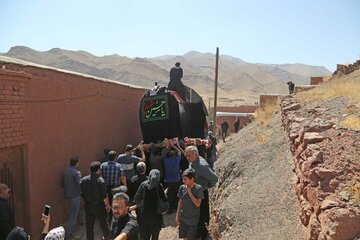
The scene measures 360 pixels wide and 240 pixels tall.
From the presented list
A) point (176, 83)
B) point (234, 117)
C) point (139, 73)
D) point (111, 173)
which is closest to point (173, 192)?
point (111, 173)

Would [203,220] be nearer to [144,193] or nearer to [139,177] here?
[139,177]

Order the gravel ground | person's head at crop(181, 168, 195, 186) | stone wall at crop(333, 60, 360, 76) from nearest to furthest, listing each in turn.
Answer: the gravel ground < person's head at crop(181, 168, 195, 186) < stone wall at crop(333, 60, 360, 76)

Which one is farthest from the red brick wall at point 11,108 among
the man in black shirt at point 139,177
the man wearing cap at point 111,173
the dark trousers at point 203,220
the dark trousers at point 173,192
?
the dark trousers at point 203,220

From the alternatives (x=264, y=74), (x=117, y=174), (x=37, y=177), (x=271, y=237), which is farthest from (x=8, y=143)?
(x=264, y=74)

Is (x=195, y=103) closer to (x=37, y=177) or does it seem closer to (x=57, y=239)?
(x=37, y=177)

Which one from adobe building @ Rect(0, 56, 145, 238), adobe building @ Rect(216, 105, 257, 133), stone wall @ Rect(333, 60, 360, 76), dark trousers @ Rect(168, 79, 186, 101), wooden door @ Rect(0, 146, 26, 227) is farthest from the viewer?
adobe building @ Rect(216, 105, 257, 133)

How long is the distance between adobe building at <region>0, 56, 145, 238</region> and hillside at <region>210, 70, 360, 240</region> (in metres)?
3.47

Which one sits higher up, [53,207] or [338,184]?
[338,184]

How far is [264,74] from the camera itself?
111375mm

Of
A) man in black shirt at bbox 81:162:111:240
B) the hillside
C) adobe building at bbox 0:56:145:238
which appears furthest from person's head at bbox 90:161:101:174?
the hillside

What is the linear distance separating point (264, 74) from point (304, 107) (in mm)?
105717

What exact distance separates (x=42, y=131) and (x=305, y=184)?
5.15 m

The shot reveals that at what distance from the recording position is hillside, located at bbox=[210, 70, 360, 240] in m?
4.18

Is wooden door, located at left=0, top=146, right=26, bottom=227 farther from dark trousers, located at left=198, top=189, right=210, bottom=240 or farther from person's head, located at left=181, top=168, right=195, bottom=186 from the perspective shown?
dark trousers, located at left=198, top=189, right=210, bottom=240
